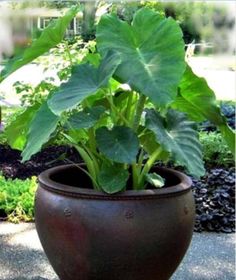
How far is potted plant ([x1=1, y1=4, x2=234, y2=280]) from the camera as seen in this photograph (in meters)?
1.98

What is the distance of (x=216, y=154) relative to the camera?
4.67 meters

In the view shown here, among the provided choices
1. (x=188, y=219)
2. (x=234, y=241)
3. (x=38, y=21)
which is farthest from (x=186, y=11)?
(x=188, y=219)

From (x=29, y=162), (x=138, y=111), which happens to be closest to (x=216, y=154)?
(x=29, y=162)

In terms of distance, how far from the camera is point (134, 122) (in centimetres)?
220

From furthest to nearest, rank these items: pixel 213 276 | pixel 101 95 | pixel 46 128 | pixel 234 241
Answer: pixel 234 241 < pixel 213 276 < pixel 101 95 < pixel 46 128

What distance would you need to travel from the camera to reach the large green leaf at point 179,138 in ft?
6.49

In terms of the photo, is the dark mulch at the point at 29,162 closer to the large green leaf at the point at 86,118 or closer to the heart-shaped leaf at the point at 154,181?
the heart-shaped leaf at the point at 154,181

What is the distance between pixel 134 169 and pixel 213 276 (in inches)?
37.6

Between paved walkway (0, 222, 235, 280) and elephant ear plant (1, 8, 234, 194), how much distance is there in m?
0.80

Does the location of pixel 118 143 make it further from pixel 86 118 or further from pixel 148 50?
pixel 148 50

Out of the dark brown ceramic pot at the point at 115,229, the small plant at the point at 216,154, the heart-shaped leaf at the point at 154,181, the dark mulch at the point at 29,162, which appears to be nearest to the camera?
the dark brown ceramic pot at the point at 115,229

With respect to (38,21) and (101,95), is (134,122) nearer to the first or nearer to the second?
(101,95)

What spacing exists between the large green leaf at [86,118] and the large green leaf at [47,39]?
0.35m

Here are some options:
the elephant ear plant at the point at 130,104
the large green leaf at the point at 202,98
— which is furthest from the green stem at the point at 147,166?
the large green leaf at the point at 202,98
